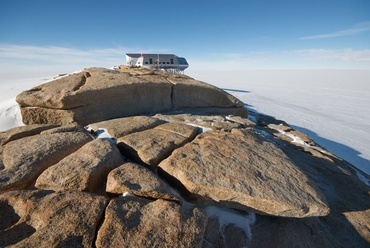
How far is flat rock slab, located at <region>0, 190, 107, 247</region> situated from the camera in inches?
103

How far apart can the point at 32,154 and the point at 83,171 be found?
51.4 inches

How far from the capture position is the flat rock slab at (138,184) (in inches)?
138

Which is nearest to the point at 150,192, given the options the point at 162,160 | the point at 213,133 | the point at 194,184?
the point at 194,184

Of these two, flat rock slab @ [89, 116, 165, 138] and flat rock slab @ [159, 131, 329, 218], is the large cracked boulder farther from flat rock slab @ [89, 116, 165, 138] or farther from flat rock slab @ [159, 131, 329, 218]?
flat rock slab @ [159, 131, 329, 218]

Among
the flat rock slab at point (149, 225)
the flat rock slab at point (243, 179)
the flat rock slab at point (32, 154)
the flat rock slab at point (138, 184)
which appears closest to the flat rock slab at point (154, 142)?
the flat rock slab at point (243, 179)

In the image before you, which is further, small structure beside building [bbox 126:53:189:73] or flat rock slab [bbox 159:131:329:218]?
small structure beside building [bbox 126:53:189:73]

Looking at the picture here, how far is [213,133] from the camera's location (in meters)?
5.73

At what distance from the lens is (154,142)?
502 centimetres

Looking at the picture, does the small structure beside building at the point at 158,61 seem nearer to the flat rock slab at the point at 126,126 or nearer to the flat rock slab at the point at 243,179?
the flat rock slab at the point at 126,126

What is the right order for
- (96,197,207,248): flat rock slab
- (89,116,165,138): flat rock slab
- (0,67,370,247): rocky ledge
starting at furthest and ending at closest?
(89,116,165,138): flat rock slab < (0,67,370,247): rocky ledge < (96,197,207,248): flat rock slab

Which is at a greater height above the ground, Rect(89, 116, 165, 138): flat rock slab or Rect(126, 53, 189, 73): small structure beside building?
Rect(89, 116, 165, 138): flat rock slab

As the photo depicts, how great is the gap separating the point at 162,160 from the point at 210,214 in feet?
4.75

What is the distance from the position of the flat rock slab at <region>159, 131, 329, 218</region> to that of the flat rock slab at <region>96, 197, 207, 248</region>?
685 mm

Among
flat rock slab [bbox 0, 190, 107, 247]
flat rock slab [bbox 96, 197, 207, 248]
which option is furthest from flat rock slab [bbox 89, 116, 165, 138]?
flat rock slab [bbox 96, 197, 207, 248]
